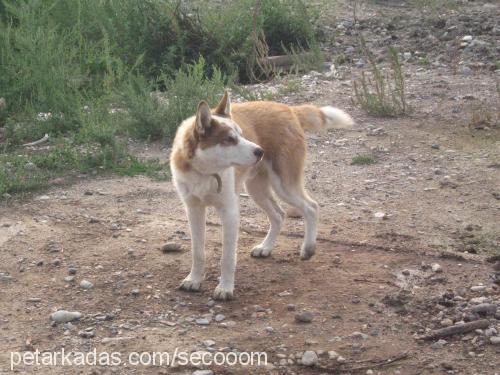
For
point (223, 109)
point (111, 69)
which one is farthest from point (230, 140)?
point (111, 69)

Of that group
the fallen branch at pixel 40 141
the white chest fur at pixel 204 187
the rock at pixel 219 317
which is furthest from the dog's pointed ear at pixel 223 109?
the fallen branch at pixel 40 141

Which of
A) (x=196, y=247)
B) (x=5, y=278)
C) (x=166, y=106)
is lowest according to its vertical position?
(x=5, y=278)

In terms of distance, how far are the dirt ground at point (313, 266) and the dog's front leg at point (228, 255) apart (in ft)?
0.33

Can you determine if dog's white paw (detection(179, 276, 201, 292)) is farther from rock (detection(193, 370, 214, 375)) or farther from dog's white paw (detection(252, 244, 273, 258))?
rock (detection(193, 370, 214, 375))

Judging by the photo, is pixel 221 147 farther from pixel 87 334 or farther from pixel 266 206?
pixel 87 334

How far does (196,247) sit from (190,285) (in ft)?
0.76

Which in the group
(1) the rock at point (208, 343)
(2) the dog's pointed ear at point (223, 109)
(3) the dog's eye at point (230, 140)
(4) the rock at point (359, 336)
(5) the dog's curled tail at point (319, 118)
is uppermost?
(2) the dog's pointed ear at point (223, 109)

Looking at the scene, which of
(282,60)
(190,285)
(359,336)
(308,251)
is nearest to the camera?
(359,336)

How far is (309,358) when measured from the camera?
4.51 meters

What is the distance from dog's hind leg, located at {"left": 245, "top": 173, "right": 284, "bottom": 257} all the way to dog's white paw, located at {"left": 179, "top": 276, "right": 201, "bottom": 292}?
26.2 inches

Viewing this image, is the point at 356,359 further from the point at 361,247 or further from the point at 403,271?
the point at 361,247

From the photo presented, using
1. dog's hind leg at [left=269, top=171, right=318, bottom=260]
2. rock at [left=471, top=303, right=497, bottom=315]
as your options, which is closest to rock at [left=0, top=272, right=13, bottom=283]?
dog's hind leg at [left=269, top=171, right=318, bottom=260]

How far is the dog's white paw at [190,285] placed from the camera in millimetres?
5340

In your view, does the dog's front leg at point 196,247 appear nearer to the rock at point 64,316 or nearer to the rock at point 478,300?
the rock at point 64,316
